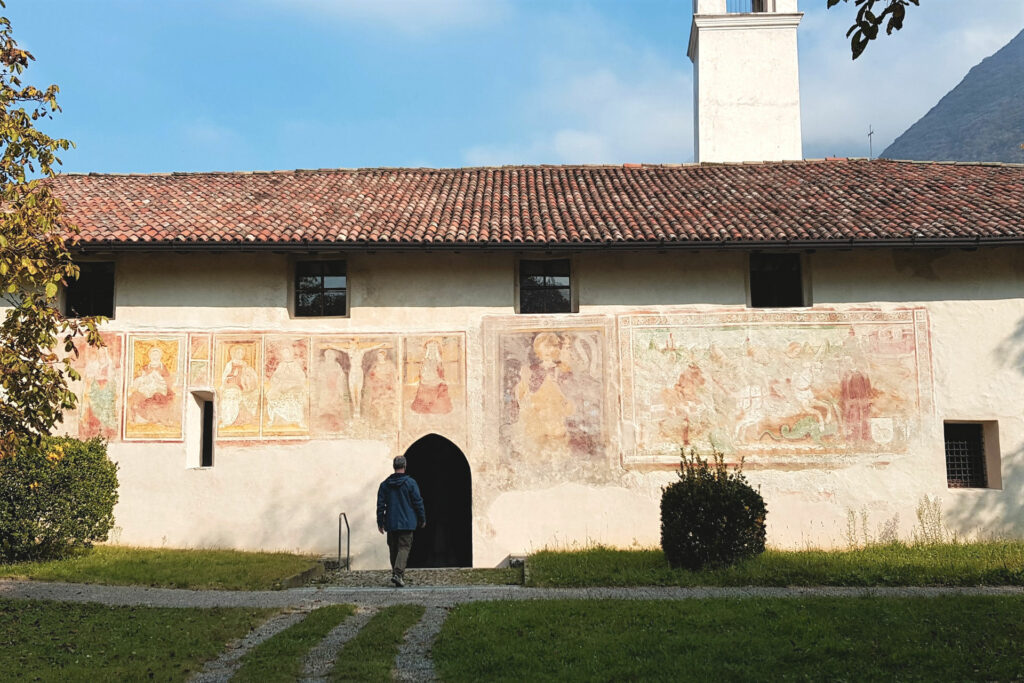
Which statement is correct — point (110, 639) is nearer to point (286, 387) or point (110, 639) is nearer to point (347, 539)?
point (347, 539)

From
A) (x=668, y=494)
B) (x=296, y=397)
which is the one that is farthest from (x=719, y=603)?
(x=296, y=397)

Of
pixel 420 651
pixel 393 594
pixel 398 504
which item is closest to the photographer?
pixel 420 651

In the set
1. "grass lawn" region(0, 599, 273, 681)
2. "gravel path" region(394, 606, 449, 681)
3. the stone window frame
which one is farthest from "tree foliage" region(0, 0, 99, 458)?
the stone window frame

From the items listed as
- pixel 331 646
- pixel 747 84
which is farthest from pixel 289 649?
pixel 747 84

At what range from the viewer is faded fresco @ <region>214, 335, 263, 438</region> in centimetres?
1536

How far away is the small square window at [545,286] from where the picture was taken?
52.3ft

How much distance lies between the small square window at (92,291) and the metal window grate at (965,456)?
14.0m

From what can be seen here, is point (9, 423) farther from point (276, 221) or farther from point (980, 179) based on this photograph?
point (980, 179)

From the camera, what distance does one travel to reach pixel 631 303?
1570 centimetres

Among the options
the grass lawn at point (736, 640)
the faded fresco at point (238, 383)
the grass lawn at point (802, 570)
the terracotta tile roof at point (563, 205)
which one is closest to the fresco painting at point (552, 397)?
the terracotta tile roof at point (563, 205)

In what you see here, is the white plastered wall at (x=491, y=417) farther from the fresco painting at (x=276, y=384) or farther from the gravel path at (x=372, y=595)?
the gravel path at (x=372, y=595)

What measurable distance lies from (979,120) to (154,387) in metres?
141

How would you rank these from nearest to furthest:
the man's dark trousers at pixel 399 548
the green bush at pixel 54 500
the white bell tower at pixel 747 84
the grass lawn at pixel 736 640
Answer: the grass lawn at pixel 736 640 → the man's dark trousers at pixel 399 548 → the green bush at pixel 54 500 → the white bell tower at pixel 747 84

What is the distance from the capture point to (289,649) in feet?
26.7
